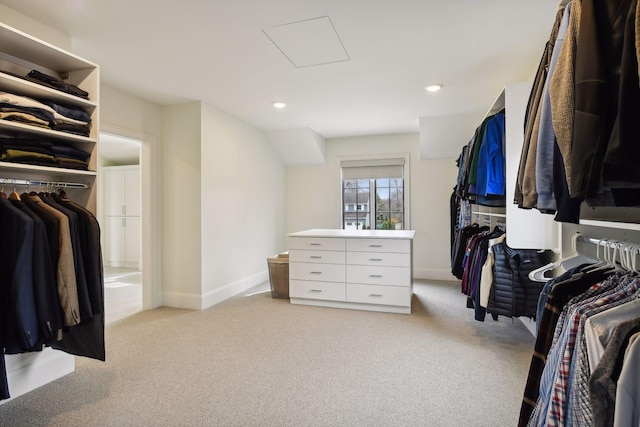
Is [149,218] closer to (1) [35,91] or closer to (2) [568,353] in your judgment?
(1) [35,91]

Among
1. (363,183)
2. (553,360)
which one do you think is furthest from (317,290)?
(553,360)

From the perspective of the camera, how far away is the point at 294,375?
2264 mm

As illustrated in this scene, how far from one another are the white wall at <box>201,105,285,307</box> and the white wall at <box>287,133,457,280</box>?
0.94 meters

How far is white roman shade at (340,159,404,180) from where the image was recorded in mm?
5523

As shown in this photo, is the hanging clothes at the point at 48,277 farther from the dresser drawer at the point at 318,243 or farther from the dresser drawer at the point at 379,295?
the dresser drawer at the point at 379,295

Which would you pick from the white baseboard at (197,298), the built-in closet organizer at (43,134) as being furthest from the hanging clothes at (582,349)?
the white baseboard at (197,298)

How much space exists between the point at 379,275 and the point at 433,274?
2105mm

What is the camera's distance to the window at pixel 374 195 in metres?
5.57

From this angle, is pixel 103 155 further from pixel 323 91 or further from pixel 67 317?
pixel 67 317

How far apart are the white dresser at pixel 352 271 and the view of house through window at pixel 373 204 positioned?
1992 mm

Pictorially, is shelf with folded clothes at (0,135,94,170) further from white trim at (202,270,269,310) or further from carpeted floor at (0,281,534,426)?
white trim at (202,270,269,310)

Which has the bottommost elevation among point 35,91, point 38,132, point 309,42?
point 38,132

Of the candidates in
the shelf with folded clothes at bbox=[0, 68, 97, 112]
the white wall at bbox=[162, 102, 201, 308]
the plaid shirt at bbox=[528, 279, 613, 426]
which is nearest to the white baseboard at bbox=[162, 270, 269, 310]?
the white wall at bbox=[162, 102, 201, 308]

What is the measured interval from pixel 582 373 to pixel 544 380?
0.18 metres
